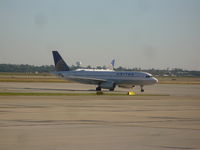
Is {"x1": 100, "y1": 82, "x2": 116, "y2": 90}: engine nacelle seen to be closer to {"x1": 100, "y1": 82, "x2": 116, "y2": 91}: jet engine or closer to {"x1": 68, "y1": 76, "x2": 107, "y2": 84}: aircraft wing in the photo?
{"x1": 100, "y1": 82, "x2": 116, "y2": 91}: jet engine

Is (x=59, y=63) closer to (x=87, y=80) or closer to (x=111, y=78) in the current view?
Answer: (x=87, y=80)

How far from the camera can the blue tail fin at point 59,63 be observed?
7138 cm

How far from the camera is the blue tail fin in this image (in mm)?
71375

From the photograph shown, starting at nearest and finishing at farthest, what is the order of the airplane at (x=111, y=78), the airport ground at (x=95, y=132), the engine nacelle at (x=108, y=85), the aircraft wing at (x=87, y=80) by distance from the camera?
1. the airport ground at (x=95, y=132)
2. the engine nacelle at (x=108, y=85)
3. the airplane at (x=111, y=78)
4. the aircraft wing at (x=87, y=80)

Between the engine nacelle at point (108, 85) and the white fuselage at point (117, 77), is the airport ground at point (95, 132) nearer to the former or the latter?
the engine nacelle at point (108, 85)

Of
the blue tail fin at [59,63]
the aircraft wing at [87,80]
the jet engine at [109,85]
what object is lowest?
the jet engine at [109,85]

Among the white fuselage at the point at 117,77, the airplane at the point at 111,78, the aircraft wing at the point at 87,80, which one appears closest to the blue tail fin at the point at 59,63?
the airplane at the point at 111,78

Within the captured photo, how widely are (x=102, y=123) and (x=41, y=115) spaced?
4366mm

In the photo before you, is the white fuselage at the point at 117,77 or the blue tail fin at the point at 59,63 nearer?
the white fuselage at the point at 117,77

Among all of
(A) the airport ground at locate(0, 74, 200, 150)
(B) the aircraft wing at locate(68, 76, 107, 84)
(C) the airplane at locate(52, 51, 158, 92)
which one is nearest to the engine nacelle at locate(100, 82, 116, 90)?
(C) the airplane at locate(52, 51, 158, 92)

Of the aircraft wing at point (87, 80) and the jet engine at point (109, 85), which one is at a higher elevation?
the aircraft wing at point (87, 80)

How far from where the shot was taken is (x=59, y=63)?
236 ft

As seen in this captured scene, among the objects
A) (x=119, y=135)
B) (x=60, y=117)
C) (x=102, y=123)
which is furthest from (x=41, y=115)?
(x=119, y=135)

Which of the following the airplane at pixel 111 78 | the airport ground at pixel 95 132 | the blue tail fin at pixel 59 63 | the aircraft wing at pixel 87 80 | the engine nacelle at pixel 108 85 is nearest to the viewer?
the airport ground at pixel 95 132
